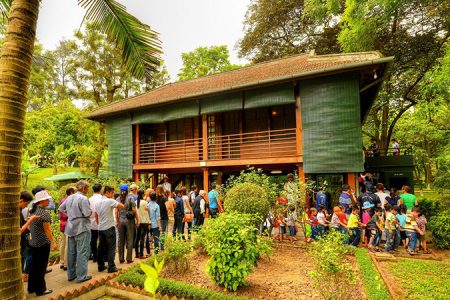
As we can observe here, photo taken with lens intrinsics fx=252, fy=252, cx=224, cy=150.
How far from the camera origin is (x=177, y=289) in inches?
175

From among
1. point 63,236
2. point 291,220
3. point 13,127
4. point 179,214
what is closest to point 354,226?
point 291,220

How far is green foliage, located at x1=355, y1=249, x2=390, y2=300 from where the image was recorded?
14.1 ft

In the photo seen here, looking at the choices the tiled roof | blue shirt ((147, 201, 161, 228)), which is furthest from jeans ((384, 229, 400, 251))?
blue shirt ((147, 201, 161, 228))

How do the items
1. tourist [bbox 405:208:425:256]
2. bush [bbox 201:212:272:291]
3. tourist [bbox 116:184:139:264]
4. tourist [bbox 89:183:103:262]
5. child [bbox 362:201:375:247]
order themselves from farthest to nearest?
1. child [bbox 362:201:375:247]
2. tourist [bbox 405:208:425:256]
3. tourist [bbox 116:184:139:264]
4. tourist [bbox 89:183:103:262]
5. bush [bbox 201:212:272:291]

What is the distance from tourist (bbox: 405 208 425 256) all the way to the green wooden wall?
7.42 feet

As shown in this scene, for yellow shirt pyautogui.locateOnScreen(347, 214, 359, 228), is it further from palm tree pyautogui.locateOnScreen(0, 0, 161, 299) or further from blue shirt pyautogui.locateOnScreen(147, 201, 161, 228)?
palm tree pyautogui.locateOnScreen(0, 0, 161, 299)

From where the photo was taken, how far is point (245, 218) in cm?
486

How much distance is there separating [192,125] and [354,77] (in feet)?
28.8

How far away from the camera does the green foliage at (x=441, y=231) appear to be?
703 centimetres

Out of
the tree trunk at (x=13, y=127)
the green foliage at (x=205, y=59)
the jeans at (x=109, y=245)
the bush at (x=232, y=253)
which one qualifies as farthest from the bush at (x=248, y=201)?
the green foliage at (x=205, y=59)

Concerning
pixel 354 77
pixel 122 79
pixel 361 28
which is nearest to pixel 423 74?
pixel 361 28

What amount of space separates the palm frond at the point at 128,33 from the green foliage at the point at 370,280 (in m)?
5.33

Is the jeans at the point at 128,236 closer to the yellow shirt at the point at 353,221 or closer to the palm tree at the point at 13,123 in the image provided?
the palm tree at the point at 13,123

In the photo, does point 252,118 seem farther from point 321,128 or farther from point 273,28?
point 273,28
